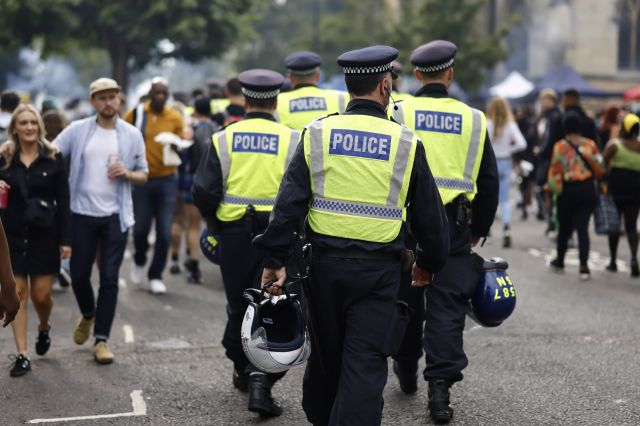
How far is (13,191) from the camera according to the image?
24.4 feet

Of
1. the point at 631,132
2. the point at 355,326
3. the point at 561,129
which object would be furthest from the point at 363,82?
the point at 561,129

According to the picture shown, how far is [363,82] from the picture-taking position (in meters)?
4.88

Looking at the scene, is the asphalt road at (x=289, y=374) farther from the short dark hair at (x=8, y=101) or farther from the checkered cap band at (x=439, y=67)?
the short dark hair at (x=8, y=101)

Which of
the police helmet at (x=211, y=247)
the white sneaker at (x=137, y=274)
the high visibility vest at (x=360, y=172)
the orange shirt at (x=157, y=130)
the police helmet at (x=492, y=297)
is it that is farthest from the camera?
the white sneaker at (x=137, y=274)

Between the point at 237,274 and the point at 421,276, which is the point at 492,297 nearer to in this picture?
the point at 421,276

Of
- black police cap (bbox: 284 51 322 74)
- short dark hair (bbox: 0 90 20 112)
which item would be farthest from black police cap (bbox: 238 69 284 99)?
short dark hair (bbox: 0 90 20 112)

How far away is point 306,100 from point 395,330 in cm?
438

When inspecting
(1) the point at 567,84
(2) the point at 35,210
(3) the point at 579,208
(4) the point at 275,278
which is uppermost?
(4) the point at 275,278

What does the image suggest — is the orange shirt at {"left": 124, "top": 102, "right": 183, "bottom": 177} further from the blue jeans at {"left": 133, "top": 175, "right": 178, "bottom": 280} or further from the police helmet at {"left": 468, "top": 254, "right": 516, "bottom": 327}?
the police helmet at {"left": 468, "top": 254, "right": 516, "bottom": 327}

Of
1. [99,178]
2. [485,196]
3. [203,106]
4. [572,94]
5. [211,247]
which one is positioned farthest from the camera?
[572,94]

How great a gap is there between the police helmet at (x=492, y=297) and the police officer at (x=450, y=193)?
51mm

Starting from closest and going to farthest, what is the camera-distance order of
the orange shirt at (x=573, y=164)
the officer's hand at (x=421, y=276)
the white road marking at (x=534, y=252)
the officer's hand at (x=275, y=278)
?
1. the officer's hand at (x=275, y=278)
2. the officer's hand at (x=421, y=276)
3. the orange shirt at (x=573, y=164)
4. the white road marking at (x=534, y=252)

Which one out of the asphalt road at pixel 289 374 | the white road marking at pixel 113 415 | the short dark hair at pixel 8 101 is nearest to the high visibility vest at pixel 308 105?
the asphalt road at pixel 289 374

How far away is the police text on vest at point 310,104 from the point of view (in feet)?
29.3
